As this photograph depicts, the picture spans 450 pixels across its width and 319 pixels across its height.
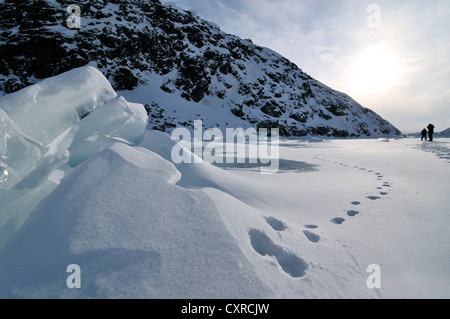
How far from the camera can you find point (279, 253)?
1.70m

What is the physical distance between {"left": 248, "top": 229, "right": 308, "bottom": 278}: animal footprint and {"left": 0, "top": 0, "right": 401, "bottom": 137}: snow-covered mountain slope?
82.5 feet

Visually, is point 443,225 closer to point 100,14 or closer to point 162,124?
point 162,124

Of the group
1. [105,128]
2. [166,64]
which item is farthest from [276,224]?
[166,64]

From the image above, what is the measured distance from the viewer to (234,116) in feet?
124

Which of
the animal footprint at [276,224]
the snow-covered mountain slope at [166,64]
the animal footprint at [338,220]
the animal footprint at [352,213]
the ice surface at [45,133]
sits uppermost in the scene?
the snow-covered mountain slope at [166,64]

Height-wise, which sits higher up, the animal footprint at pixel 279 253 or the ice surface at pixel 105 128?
the ice surface at pixel 105 128

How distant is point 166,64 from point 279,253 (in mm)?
41671

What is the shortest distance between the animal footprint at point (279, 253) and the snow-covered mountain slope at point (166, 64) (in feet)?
82.5

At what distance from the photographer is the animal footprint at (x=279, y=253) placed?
158 centimetres

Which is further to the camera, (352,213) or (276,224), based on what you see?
(352,213)

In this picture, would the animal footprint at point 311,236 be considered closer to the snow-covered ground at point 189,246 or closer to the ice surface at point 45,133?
the snow-covered ground at point 189,246

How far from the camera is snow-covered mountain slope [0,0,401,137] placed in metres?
30.3

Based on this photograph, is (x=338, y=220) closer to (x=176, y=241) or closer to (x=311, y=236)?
(x=311, y=236)

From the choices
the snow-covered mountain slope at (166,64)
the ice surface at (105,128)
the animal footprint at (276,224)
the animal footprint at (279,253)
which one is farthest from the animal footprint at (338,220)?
the snow-covered mountain slope at (166,64)
